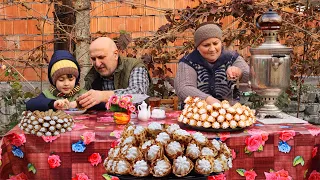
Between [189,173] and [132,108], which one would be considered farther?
[132,108]

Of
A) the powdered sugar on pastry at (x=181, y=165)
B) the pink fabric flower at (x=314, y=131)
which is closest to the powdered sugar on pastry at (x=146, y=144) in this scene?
the powdered sugar on pastry at (x=181, y=165)

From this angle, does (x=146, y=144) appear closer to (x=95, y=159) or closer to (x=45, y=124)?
(x=95, y=159)

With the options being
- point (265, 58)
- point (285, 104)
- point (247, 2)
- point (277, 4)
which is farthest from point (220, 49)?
point (285, 104)

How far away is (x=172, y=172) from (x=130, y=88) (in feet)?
5.99

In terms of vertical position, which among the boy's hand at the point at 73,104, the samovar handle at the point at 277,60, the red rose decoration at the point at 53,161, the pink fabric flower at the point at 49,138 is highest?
the samovar handle at the point at 277,60

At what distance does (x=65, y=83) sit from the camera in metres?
2.98

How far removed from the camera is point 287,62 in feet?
8.54

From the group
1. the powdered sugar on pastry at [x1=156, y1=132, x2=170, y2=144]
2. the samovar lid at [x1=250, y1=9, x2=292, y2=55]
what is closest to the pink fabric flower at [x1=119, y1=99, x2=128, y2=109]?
the samovar lid at [x1=250, y1=9, x2=292, y2=55]

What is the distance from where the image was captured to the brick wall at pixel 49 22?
5.08 m

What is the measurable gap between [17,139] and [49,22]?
279 centimetres

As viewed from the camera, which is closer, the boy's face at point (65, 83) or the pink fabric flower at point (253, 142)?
the pink fabric flower at point (253, 142)

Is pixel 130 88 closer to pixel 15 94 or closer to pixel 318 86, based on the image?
pixel 15 94

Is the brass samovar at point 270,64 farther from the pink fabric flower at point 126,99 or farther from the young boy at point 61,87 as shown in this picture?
the young boy at point 61,87

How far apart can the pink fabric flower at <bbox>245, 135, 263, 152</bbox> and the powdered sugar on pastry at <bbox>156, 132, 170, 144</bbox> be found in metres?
0.85
